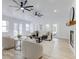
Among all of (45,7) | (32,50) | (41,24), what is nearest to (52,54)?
(32,50)

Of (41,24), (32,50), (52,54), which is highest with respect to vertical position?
(41,24)

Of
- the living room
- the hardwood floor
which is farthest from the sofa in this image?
the living room

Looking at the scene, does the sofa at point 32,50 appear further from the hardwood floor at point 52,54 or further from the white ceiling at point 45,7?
the white ceiling at point 45,7

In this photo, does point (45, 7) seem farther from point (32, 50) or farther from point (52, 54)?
point (32, 50)

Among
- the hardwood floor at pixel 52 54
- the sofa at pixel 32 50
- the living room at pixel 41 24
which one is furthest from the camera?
the living room at pixel 41 24

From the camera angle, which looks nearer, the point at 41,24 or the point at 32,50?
the point at 32,50

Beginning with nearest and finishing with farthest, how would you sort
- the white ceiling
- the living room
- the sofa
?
the sofa → the white ceiling → the living room

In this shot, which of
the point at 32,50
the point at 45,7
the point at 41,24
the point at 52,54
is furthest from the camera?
the point at 41,24

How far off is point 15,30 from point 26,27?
3.18 meters

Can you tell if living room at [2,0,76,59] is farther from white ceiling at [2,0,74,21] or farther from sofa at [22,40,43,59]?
sofa at [22,40,43,59]

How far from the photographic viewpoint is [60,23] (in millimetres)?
15438

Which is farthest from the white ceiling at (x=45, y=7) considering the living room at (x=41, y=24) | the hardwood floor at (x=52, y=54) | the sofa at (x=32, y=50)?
the sofa at (x=32, y=50)

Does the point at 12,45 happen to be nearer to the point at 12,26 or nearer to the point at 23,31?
the point at 12,26

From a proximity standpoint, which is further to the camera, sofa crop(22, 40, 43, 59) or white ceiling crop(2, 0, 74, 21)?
white ceiling crop(2, 0, 74, 21)
